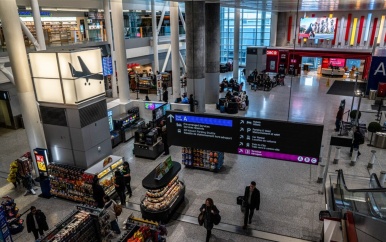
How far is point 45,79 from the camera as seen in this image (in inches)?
387

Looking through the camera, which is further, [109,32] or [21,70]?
[109,32]

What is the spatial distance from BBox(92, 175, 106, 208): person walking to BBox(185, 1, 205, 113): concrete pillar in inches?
345

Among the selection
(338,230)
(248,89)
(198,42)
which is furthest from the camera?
(248,89)

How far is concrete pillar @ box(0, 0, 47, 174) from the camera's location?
992 cm

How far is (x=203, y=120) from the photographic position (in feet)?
24.5

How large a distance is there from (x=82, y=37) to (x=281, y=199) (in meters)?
20.8

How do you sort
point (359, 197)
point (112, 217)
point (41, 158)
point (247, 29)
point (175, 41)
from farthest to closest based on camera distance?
point (247, 29) < point (175, 41) < point (41, 158) < point (359, 197) < point (112, 217)

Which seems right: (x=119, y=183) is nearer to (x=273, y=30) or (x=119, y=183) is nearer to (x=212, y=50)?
(x=212, y=50)

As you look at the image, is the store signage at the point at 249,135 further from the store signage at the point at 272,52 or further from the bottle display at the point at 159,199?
the store signage at the point at 272,52

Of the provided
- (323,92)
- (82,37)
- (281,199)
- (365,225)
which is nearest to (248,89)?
(323,92)

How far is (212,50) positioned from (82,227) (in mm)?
16653

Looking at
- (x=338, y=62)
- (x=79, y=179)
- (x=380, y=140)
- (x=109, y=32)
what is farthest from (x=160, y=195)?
(x=338, y=62)

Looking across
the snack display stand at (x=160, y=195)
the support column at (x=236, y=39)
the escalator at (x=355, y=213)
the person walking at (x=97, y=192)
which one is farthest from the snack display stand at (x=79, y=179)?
the support column at (x=236, y=39)

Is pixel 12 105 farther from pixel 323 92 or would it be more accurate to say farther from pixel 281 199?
pixel 323 92
